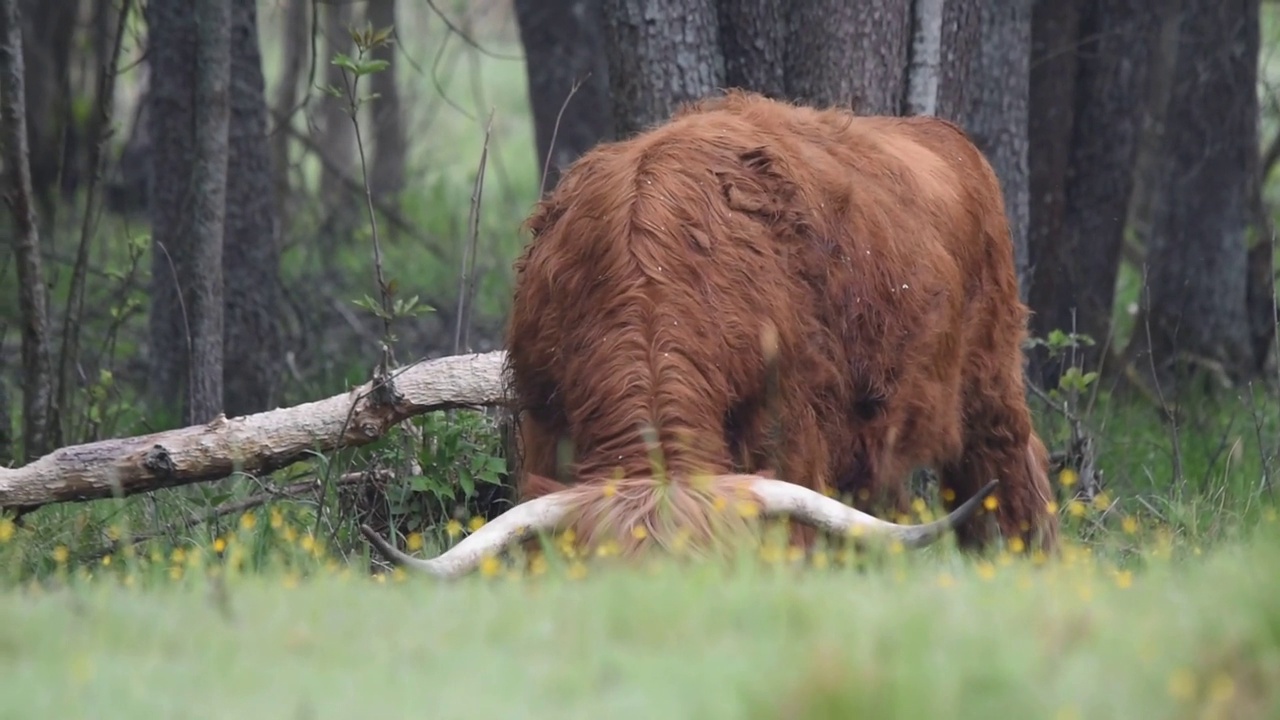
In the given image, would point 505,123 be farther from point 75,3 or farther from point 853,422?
point 853,422

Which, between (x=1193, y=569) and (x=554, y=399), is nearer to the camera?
(x=1193, y=569)

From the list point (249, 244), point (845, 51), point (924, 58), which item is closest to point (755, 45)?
point (845, 51)

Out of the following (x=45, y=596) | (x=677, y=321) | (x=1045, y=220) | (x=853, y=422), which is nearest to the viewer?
(x=45, y=596)

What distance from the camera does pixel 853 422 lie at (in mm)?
5250

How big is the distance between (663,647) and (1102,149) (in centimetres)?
685

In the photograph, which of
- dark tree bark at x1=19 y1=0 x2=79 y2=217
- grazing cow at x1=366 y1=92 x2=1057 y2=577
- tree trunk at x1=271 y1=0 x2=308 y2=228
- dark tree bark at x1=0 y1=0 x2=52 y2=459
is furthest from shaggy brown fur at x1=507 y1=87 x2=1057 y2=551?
dark tree bark at x1=19 y1=0 x2=79 y2=217

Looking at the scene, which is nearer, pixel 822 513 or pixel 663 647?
pixel 663 647

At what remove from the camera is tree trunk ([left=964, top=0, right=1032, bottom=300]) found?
307 inches

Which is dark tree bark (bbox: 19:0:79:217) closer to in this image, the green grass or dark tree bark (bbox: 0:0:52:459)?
dark tree bark (bbox: 0:0:52:459)

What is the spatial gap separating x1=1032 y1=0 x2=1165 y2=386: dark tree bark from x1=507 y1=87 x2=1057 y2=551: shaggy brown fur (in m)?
3.56

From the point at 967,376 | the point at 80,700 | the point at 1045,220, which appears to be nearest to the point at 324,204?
the point at 1045,220

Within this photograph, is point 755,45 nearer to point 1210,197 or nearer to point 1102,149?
point 1102,149

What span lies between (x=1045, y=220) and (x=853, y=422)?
166 inches

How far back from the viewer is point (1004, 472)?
6309mm
